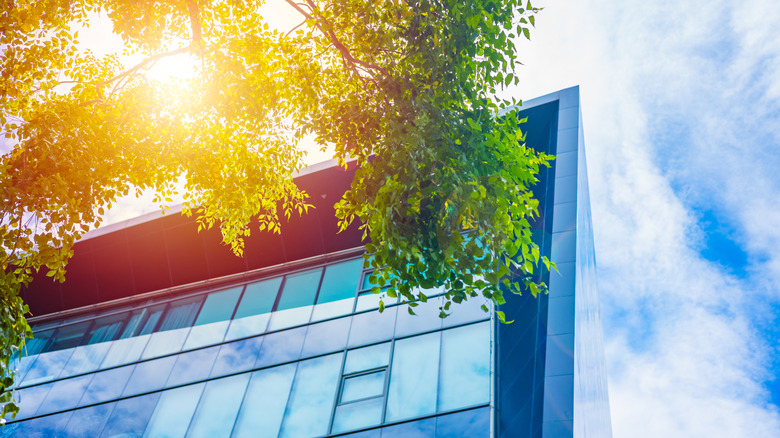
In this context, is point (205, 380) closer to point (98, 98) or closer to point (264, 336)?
point (264, 336)

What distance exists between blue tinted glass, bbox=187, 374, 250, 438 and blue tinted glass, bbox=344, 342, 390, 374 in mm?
2754

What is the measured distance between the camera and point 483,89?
23.8 feet

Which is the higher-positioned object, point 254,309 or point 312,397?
point 254,309

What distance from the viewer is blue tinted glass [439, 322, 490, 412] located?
10.8m

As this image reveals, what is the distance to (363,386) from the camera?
483 inches

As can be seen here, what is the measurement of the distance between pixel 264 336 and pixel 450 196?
1064cm

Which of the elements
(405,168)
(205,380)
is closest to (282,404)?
(205,380)

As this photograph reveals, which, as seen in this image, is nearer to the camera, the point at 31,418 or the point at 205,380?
the point at 205,380

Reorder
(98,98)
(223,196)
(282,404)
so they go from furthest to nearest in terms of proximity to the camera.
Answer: (282,404) → (223,196) → (98,98)

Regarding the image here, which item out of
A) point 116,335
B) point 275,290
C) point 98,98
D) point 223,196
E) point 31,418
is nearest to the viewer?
point 98,98

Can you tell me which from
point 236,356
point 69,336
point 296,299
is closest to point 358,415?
point 236,356

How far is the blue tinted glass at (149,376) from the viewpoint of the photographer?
1545 cm

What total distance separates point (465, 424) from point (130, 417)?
357 inches

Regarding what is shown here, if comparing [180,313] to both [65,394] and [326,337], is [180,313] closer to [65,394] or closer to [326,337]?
[65,394]
